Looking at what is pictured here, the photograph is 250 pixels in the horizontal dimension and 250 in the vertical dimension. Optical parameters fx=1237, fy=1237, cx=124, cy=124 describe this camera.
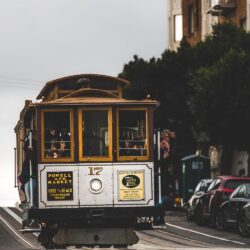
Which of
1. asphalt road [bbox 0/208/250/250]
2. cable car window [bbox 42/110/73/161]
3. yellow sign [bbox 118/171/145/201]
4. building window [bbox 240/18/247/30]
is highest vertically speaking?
building window [bbox 240/18/247/30]

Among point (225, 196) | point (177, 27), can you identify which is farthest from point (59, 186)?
point (177, 27)

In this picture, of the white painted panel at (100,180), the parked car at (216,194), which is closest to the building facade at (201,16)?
the parked car at (216,194)

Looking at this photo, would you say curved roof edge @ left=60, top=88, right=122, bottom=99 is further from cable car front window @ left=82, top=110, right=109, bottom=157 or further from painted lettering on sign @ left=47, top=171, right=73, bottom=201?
painted lettering on sign @ left=47, top=171, right=73, bottom=201

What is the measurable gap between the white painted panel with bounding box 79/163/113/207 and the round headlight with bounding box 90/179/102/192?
0.04 m

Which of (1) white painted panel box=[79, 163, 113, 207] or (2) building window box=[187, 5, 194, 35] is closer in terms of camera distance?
(1) white painted panel box=[79, 163, 113, 207]

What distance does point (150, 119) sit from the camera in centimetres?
2189

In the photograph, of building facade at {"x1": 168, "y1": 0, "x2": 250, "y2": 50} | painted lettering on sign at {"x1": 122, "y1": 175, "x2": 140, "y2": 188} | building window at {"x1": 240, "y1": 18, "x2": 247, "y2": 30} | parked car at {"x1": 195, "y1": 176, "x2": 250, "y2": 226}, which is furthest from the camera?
building facade at {"x1": 168, "y1": 0, "x2": 250, "y2": 50}

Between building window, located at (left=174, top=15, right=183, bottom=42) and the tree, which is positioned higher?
building window, located at (left=174, top=15, right=183, bottom=42)

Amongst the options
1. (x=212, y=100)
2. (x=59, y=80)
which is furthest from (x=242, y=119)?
(x=59, y=80)

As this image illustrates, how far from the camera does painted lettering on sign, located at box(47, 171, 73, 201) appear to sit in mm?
21516

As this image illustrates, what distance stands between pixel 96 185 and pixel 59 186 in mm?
656

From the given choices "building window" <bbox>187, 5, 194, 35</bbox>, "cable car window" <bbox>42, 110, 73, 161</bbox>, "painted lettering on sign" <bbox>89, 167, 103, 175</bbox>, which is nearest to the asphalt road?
"painted lettering on sign" <bbox>89, 167, 103, 175</bbox>

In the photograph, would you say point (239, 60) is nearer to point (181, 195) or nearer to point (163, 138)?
point (181, 195)

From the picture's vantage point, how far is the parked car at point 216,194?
35.8 metres
